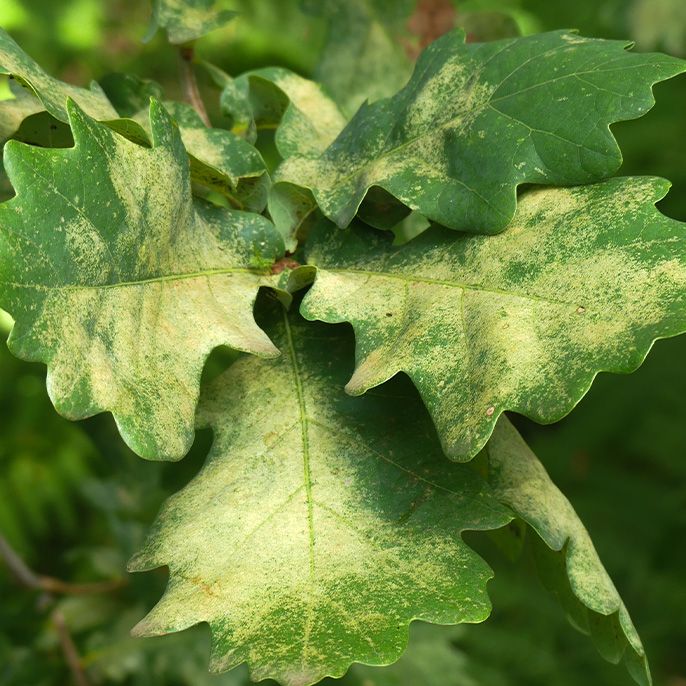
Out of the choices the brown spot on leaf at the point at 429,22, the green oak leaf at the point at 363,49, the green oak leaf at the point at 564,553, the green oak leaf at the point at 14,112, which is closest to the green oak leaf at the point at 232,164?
the green oak leaf at the point at 14,112

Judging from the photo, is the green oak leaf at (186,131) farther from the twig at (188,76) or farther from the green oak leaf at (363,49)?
the green oak leaf at (363,49)

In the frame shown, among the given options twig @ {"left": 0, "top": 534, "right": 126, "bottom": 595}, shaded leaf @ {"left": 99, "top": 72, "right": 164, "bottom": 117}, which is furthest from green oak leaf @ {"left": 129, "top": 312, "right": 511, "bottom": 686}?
twig @ {"left": 0, "top": 534, "right": 126, "bottom": 595}

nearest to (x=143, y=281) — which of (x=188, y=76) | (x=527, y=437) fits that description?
(x=188, y=76)

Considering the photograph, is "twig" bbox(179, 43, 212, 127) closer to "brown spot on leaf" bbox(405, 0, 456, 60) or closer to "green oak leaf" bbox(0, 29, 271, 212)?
"green oak leaf" bbox(0, 29, 271, 212)

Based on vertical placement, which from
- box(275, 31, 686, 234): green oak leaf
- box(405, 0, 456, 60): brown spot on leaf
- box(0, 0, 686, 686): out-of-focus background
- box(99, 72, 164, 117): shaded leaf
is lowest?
box(0, 0, 686, 686): out-of-focus background

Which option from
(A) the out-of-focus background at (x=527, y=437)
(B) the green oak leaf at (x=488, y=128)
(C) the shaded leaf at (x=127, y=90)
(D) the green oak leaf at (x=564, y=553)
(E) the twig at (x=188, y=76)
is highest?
(C) the shaded leaf at (x=127, y=90)
